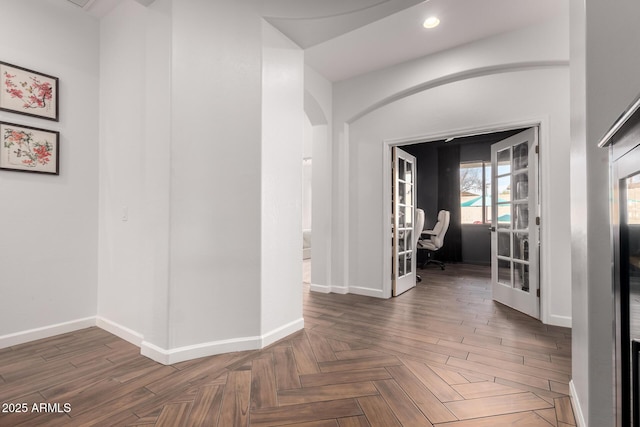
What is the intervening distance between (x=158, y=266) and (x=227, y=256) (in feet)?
1.54

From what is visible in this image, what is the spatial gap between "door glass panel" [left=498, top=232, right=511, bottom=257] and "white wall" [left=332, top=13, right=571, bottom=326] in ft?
1.71

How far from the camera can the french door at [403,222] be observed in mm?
3988

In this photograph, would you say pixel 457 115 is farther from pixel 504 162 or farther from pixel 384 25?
pixel 384 25

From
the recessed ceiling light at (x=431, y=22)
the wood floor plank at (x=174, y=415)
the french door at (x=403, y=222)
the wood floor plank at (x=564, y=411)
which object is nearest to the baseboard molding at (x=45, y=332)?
the wood floor plank at (x=174, y=415)

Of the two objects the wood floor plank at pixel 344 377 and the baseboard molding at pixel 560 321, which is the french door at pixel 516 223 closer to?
the baseboard molding at pixel 560 321

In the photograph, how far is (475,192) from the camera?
7.14 m

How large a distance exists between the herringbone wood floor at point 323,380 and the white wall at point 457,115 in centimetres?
112

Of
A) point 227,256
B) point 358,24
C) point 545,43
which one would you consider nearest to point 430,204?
point 545,43

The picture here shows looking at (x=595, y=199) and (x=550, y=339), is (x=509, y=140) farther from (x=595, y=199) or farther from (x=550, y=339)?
(x=595, y=199)

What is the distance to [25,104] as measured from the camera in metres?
2.43

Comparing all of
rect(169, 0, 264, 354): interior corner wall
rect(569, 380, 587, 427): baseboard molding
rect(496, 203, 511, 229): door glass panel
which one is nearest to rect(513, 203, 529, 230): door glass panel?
rect(496, 203, 511, 229): door glass panel

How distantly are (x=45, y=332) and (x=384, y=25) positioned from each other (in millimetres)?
4101

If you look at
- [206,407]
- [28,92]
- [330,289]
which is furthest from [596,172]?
[28,92]

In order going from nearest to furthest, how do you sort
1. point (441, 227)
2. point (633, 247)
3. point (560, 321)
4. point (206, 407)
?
point (633, 247) < point (206, 407) < point (560, 321) < point (441, 227)
